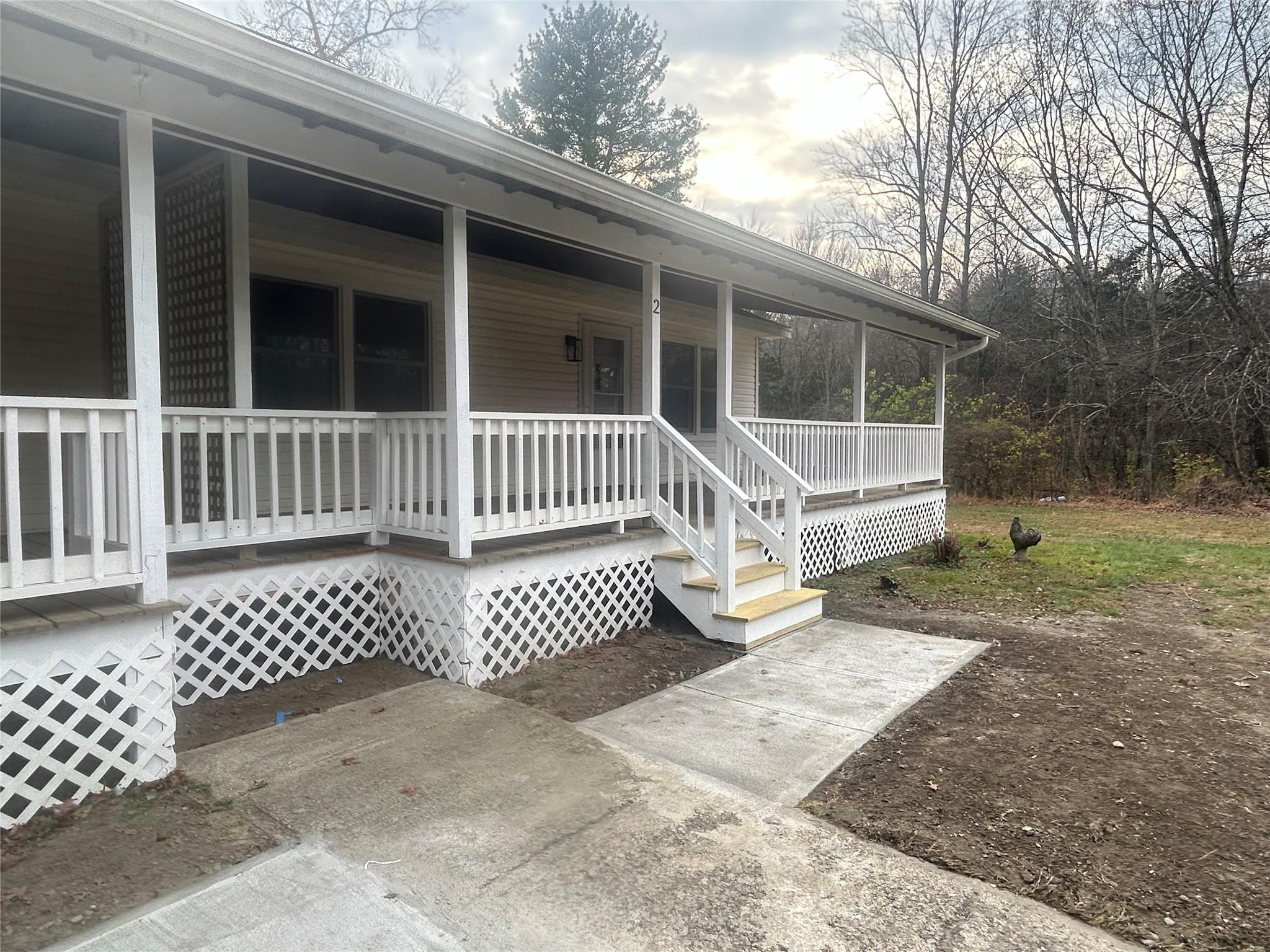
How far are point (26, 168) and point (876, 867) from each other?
21.9 feet

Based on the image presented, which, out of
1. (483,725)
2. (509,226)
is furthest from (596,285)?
(483,725)

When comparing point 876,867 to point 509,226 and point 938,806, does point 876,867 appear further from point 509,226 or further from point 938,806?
point 509,226

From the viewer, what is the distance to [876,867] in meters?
2.95

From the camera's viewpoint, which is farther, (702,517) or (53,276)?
(702,517)

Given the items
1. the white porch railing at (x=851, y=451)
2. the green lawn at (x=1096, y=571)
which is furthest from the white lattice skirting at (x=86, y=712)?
the green lawn at (x=1096, y=571)

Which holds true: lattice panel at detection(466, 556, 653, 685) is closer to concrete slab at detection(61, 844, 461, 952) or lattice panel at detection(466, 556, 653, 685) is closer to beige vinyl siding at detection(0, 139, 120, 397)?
concrete slab at detection(61, 844, 461, 952)

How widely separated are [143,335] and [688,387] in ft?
28.1

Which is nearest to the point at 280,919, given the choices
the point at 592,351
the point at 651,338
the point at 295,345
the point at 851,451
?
the point at 651,338

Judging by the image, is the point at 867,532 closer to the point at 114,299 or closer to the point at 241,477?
the point at 241,477

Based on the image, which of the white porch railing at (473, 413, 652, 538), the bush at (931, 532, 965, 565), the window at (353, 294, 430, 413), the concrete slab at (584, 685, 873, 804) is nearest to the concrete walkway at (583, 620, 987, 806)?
the concrete slab at (584, 685, 873, 804)

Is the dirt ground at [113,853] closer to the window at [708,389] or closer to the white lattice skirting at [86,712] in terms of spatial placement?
the white lattice skirting at [86,712]

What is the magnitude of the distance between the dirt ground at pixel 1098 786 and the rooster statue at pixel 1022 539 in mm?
3682

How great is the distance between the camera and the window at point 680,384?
11.2m

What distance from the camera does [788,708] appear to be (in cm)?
469
